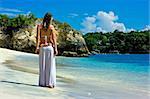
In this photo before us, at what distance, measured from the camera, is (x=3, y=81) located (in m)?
7.14

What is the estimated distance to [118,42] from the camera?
200ft

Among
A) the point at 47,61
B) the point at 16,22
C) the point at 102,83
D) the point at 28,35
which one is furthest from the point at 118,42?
the point at 47,61

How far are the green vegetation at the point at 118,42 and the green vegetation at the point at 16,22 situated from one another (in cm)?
1763

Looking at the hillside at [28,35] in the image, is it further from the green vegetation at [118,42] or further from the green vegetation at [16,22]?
the green vegetation at [118,42]

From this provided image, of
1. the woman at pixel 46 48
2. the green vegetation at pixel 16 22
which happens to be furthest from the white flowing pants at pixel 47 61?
the green vegetation at pixel 16 22

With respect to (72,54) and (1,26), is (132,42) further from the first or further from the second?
(1,26)

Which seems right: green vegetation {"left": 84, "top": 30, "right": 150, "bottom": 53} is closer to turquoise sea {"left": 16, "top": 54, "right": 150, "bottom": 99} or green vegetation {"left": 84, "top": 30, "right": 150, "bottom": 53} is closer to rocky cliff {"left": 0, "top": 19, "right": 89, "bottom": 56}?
rocky cliff {"left": 0, "top": 19, "right": 89, "bottom": 56}

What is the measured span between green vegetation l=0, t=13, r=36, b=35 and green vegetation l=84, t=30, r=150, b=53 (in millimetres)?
17634

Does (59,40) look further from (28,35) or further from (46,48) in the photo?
(46,48)

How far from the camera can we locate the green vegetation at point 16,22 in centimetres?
3931

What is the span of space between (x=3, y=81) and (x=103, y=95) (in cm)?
174

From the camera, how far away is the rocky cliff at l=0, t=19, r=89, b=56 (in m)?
38.0

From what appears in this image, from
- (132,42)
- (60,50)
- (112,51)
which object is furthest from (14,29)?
(112,51)

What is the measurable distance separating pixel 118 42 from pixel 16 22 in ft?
79.8
